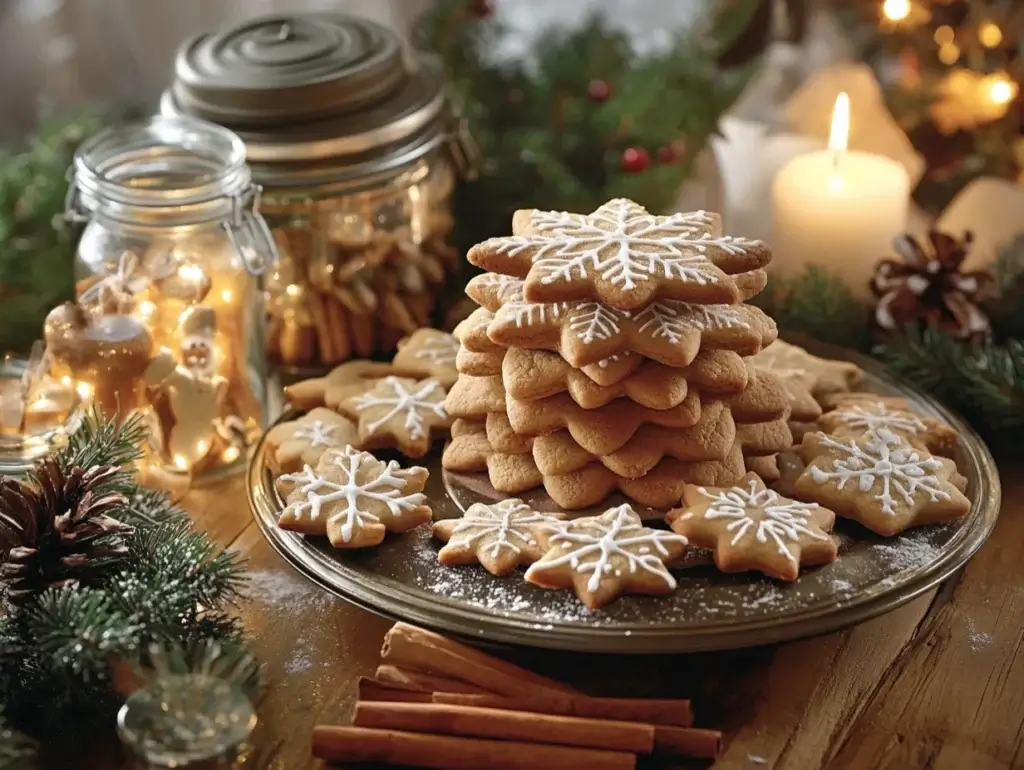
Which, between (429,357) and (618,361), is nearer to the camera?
(618,361)

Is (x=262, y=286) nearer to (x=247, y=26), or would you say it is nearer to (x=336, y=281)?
(x=336, y=281)

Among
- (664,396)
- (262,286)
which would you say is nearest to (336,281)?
(262,286)

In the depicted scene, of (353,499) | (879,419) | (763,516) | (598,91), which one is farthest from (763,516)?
(598,91)

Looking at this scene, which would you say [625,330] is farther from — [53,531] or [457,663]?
[53,531]

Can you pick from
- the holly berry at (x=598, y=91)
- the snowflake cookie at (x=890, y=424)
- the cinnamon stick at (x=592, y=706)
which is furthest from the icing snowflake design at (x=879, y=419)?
the holly berry at (x=598, y=91)

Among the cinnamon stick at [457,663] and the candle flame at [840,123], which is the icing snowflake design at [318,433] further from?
the candle flame at [840,123]

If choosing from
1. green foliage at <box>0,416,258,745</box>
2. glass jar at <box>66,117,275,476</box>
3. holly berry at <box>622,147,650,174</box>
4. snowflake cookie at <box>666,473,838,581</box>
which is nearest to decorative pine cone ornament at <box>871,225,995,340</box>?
holly berry at <box>622,147,650,174</box>
